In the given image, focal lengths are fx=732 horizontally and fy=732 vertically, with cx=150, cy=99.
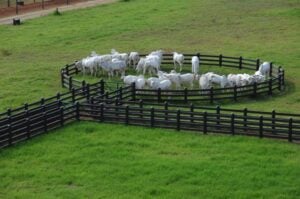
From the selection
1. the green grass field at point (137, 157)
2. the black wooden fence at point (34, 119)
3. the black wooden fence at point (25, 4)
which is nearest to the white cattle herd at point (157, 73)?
the green grass field at point (137, 157)

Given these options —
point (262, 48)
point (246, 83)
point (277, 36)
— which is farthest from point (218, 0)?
point (246, 83)

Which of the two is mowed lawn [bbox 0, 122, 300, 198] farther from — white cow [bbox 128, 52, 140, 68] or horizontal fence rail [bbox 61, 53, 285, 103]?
white cow [bbox 128, 52, 140, 68]

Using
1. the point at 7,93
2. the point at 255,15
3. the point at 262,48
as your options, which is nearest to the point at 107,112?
the point at 7,93

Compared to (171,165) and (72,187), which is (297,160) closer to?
(171,165)

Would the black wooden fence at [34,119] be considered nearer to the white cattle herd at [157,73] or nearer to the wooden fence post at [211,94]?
the white cattle herd at [157,73]

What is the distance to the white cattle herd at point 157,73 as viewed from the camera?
120 feet

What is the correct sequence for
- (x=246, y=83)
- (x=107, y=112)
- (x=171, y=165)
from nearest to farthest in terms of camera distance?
(x=171, y=165) < (x=107, y=112) < (x=246, y=83)

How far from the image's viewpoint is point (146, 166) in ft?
83.3

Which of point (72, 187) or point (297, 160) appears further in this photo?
point (297, 160)

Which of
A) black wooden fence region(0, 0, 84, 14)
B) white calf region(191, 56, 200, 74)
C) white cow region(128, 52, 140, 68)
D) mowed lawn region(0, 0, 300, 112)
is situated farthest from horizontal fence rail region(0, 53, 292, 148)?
black wooden fence region(0, 0, 84, 14)

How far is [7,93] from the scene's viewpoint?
3731 cm

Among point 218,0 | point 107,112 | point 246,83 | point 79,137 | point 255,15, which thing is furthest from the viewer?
point 218,0

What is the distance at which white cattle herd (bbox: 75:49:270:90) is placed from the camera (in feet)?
120

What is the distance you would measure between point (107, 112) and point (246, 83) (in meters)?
9.05
